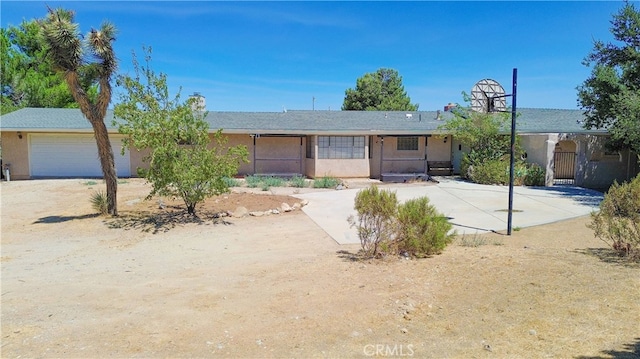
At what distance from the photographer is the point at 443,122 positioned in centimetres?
2425

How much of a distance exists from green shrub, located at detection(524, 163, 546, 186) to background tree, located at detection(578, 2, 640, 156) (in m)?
2.92

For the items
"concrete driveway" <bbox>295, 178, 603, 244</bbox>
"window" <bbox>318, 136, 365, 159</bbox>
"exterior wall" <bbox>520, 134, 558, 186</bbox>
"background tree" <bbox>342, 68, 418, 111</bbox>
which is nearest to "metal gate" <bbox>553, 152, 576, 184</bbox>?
"exterior wall" <bbox>520, 134, 558, 186</bbox>

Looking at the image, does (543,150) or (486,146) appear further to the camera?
(486,146)

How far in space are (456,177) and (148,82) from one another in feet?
49.5

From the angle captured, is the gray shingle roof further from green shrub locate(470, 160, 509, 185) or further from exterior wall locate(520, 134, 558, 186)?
green shrub locate(470, 160, 509, 185)

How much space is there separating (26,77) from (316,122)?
19357mm

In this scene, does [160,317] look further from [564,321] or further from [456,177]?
[456,177]

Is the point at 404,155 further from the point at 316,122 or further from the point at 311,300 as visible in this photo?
the point at 311,300

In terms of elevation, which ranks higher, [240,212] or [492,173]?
[492,173]

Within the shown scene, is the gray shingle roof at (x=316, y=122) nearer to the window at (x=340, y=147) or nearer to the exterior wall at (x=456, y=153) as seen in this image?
the window at (x=340, y=147)

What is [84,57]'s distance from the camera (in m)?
10.8

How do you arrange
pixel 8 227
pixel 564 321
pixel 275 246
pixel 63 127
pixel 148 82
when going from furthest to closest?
pixel 63 127 → pixel 148 82 → pixel 8 227 → pixel 275 246 → pixel 564 321

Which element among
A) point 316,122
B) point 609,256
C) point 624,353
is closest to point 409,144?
point 316,122

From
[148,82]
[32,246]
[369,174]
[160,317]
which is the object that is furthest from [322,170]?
[160,317]
